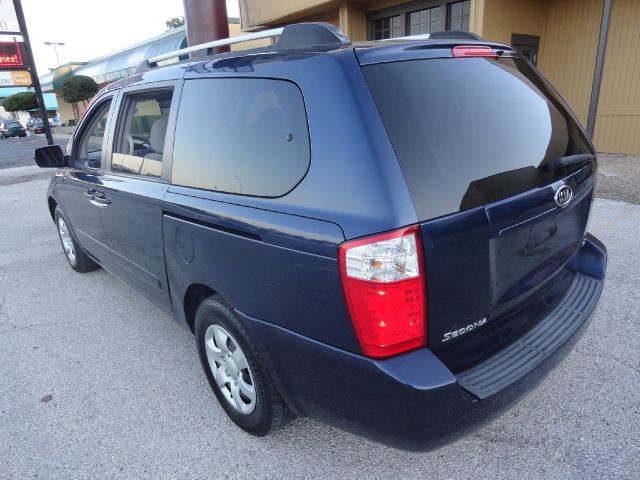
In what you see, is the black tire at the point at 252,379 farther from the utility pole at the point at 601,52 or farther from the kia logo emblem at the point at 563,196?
the utility pole at the point at 601,52

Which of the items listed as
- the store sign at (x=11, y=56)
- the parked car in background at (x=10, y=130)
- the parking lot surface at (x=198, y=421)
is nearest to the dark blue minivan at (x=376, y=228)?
the parking lot surface at (x=198, y=421)

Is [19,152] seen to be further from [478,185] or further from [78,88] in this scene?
[478,185]

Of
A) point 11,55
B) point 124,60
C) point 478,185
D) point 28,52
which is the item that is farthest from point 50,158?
point 124,60

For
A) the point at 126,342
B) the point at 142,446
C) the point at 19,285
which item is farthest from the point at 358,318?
the point at 19,285

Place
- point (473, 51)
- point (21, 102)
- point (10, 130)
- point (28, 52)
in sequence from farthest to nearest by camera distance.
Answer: point (21, 102)
point (10, 130)
point (28, 52)
point (473, 51)

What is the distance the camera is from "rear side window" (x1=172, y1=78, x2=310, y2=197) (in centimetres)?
180

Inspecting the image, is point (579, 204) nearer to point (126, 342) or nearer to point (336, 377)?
point (336, 377)

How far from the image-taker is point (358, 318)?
1567 millimetres

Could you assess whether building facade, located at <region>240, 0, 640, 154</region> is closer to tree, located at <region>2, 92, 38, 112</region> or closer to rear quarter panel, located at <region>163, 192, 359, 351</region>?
rear quarter panel, located at <region>163, 192, 359, 351</region>

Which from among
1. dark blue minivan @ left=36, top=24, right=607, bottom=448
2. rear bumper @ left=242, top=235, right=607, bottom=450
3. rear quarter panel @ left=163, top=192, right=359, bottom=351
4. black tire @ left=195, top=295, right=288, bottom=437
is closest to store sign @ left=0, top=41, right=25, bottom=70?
dark blue minivan @ left=36, top=24, right=607, bottom=448

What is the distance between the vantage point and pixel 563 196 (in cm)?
199

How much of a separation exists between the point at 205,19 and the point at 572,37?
24.5 ft

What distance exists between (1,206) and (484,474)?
9661 mm

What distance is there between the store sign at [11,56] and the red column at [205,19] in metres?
10.1
